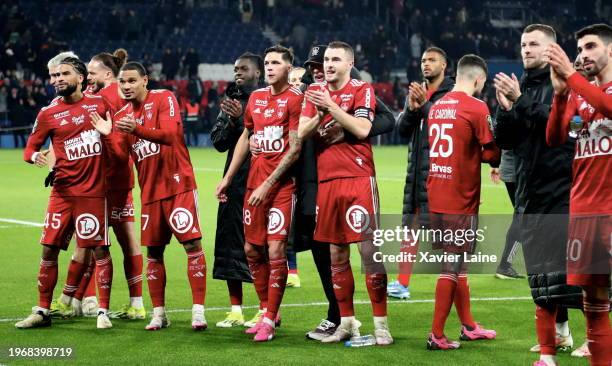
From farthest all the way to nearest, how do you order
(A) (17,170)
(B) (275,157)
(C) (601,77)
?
(A) (17,170)
(B) (275,157)
(C) (601,77)

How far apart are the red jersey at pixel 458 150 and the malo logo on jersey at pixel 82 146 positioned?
268 cm

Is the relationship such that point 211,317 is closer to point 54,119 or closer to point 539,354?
point 54,119

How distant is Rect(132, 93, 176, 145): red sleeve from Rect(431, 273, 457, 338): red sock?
2255mm

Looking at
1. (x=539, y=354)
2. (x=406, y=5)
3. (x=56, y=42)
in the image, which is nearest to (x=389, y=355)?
(x=539, y=354)

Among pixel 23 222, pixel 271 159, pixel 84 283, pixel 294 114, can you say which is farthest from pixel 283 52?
pixel 23 222

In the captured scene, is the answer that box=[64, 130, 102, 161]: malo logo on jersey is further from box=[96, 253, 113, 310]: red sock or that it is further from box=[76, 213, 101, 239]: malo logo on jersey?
box=[96, 253, 113, 310]: red sock

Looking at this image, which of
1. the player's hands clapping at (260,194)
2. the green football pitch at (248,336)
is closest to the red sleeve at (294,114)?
the player's hands clapping at (260,194)

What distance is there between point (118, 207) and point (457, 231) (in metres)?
2.96

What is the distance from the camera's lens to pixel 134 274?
8.86m

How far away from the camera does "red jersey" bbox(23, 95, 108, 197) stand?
8508 millimetres

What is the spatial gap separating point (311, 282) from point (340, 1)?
31.6 m

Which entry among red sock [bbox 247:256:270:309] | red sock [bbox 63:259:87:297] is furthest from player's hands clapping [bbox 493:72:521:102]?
red sock [bbox 63:259:87:297]

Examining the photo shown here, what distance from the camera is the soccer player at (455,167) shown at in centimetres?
744

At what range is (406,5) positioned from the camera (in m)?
42.0
